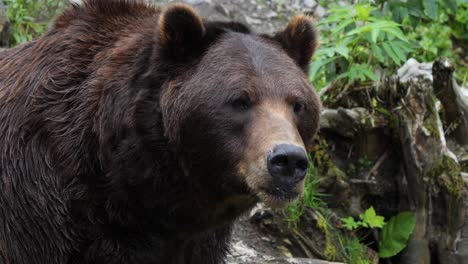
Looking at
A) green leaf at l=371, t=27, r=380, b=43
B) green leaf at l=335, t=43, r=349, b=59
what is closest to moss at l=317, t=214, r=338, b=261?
green leaf at l=335, t=43, r=349, b=59

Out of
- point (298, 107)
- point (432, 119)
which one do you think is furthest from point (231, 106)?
point (432, 119)

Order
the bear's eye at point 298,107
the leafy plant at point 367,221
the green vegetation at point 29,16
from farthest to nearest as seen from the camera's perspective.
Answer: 1. the green vegetation at point 29,16
2. the leafy plant at point 367,221
3. the bear's eye at point 298,107

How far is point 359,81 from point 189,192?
11.2 ft

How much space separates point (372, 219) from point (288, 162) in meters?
3.25

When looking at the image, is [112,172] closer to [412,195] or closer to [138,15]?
[138,15]

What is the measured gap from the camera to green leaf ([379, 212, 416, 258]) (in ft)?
23.5

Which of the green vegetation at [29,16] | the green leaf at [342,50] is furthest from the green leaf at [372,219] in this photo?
the green vegetation at [29,16]

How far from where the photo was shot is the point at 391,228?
7262 millimetres

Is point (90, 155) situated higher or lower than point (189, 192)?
higher

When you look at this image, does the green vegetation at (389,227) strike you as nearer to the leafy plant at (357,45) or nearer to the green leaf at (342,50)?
the leafy plant at (357,45)

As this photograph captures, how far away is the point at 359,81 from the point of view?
757cm

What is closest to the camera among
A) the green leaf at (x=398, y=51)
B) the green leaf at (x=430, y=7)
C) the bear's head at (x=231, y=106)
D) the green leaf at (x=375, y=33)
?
the bear's head at (x=231, y=106)

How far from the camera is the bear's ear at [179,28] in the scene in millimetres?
4477

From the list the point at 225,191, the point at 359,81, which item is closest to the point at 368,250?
the point at 359,81
